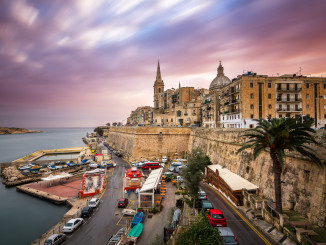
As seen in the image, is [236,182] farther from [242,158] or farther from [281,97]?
[281,97]

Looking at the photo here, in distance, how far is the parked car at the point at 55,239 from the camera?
44.7ft

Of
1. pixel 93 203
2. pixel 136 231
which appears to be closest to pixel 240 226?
pixel 136 231

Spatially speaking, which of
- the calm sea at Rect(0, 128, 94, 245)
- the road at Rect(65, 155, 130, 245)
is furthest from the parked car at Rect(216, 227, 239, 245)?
the calm sea at Rect(0, 128, 94, 245)

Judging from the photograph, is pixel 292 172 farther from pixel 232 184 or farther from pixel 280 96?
pixel 280 96

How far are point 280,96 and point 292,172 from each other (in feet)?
69.3

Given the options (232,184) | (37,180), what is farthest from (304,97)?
(37,180)

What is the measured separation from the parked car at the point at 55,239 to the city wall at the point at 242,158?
686 inches

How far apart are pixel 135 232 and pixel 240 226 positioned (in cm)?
772

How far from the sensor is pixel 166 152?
4431 centimetres

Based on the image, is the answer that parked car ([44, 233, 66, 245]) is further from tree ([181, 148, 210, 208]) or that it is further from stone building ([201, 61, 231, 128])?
stone building ([201, 61, 231, 128])

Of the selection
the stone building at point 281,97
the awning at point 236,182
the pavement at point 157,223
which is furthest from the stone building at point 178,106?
the pavement at point 157,223

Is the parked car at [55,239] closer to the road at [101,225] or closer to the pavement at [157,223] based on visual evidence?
the road at [101,225]

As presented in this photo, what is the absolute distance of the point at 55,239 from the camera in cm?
1415

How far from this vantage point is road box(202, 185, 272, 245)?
11.6 m
